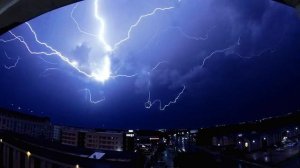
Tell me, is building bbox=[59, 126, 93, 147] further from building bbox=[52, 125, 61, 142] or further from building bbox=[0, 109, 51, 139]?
building bbox=[0, 109, 51, 139]

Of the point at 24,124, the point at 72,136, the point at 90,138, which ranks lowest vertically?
the point at 90,138

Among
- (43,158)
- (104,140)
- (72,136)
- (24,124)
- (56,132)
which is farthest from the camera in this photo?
(72,136)

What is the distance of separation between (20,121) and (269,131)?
4668 centimetres

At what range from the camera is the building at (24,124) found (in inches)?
1731

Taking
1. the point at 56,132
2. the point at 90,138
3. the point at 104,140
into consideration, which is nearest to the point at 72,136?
the point at 56,132

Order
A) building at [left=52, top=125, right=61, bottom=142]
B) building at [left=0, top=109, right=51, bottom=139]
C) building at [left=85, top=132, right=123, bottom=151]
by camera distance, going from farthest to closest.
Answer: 1. building at [left=52, top=125, right=61, bottom=142]
2. building at [left=85, top=132, right=123, bottom=151]
3. building at [left=0, top=109, right=51, bottom=139]

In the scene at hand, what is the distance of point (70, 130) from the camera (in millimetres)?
72688

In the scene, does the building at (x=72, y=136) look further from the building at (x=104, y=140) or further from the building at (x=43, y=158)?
the building at (x=43, y=158)

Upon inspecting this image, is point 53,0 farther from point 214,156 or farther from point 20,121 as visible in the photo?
point 20,121

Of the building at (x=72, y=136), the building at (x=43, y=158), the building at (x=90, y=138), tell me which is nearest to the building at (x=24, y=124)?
the building at (x=90, y=138)

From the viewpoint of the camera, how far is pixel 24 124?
49.1 m

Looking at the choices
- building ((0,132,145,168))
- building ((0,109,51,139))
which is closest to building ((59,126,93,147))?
building ((0,109,51,139))

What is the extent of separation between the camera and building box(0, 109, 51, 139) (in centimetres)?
4397

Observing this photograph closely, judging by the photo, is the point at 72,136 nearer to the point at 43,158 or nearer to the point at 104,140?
the point at 104,140
